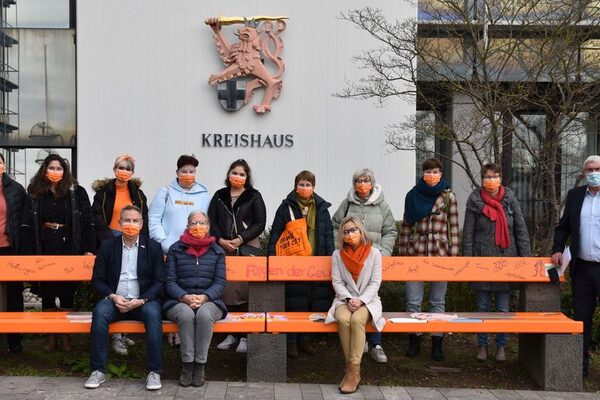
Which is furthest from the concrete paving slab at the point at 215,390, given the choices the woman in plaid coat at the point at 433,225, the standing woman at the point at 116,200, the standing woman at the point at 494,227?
the standing woman at the point at 494,227

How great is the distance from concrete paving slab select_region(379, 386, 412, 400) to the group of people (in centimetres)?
25

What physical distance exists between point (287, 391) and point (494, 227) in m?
2.31

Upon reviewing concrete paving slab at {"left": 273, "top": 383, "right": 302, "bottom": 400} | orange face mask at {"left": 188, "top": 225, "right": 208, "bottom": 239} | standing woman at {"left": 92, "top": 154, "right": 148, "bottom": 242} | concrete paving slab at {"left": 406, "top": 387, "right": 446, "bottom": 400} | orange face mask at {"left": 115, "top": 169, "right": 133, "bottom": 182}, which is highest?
orange face mask at {"left": 115, "top": 169, "right": 133, "bottom": 182}

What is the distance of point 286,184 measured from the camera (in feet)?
33.7

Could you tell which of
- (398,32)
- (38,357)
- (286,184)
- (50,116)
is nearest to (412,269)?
(38,357)

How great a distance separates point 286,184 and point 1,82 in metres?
4.95

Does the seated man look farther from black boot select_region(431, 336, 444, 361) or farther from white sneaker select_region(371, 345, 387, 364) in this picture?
black boot select_region(431, 336, 444, 361)

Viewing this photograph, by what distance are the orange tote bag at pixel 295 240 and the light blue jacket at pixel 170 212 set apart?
33.4 inches

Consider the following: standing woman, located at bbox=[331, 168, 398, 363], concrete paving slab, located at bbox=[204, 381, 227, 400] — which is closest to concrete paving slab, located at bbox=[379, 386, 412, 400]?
standing woman, located at bbox=[331, 168, 398, 363]

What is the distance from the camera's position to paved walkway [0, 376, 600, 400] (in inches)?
189

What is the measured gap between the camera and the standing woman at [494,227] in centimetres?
577

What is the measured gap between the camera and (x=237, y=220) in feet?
20.0

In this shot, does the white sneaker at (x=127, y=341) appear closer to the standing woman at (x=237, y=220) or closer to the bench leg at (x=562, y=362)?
the standing woman at (x=237, y=220)

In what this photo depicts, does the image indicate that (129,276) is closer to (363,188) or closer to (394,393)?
(363,188)
